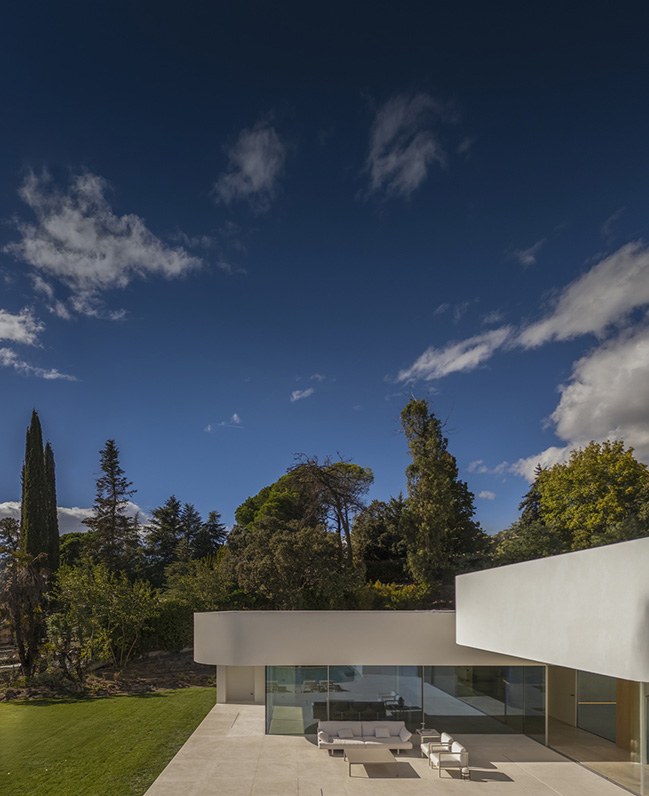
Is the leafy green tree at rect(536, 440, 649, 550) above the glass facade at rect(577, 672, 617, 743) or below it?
above

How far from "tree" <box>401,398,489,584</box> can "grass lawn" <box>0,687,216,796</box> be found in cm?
1138

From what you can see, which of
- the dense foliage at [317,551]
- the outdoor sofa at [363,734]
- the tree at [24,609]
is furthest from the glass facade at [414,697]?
the tree at [24,609]

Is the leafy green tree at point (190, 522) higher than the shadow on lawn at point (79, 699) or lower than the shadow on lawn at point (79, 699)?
higher

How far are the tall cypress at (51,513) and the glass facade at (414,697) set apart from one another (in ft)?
70.3

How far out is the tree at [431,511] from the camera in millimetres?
27297

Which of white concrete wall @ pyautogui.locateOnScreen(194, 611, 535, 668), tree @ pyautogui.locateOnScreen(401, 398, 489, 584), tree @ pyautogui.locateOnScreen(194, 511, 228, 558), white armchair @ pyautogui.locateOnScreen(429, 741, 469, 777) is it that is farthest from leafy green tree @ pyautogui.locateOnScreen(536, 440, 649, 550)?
tree @ pyautogui.locateOnScreen(194, 511, 228, 558)

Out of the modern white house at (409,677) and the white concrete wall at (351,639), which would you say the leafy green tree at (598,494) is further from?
the white concrete wall at (351,639)

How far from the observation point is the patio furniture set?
40.5 ft

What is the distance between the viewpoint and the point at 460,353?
2845 centimetres

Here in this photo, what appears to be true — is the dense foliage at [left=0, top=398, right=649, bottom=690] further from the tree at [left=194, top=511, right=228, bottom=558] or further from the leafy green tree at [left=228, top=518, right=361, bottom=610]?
the tree at [left=194, top=511, right=228, bottom=558]

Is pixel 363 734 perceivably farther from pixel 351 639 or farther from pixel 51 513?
pixel 51 513

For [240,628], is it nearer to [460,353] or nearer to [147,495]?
[460,353]

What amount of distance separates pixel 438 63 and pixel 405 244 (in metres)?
6.44

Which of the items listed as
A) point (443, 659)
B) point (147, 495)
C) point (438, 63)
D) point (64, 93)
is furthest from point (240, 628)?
point (147, 495)
